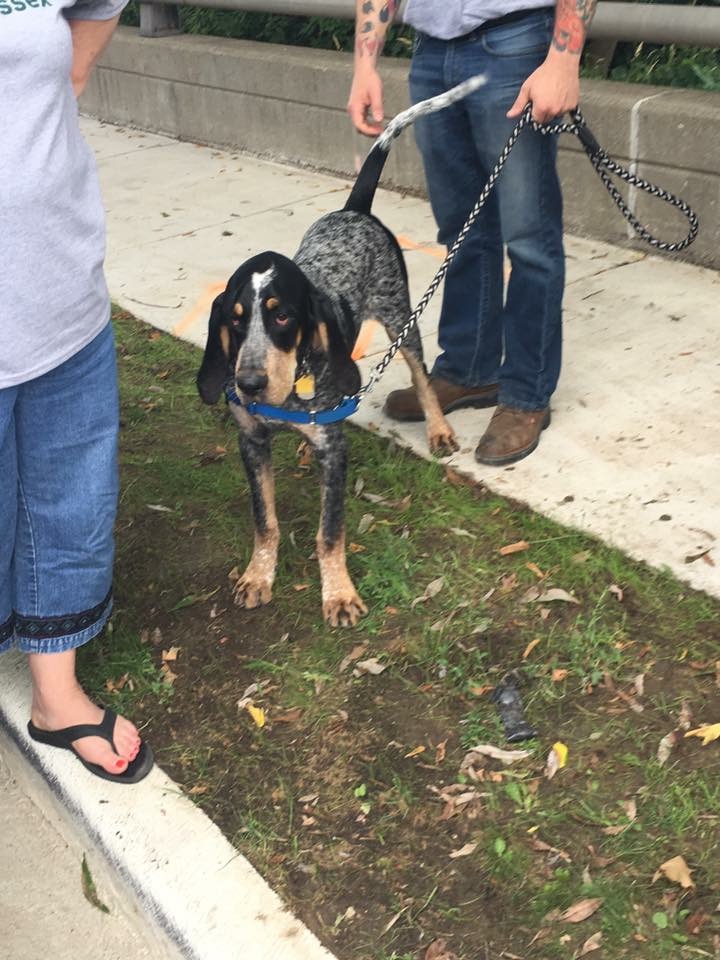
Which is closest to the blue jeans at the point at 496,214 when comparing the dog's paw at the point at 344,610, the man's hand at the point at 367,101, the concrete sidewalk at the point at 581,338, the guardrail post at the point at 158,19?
the man's hand at the point at 367,101

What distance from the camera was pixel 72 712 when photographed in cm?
316

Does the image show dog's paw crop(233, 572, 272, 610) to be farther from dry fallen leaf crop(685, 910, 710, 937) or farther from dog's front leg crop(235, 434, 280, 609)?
dry fallen leaf crop(685, 910, 710, 937)

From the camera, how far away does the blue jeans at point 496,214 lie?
385cm

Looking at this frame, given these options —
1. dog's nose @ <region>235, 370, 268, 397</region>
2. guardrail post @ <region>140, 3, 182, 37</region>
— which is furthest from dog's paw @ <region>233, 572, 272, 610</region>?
guardrail post @ <region>140, 3, 182, 37</region>

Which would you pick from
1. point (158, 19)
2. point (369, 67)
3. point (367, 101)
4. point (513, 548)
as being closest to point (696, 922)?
point (513, 548)

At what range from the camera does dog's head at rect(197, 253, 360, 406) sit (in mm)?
3258

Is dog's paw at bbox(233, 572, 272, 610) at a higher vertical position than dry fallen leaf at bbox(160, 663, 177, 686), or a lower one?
higher

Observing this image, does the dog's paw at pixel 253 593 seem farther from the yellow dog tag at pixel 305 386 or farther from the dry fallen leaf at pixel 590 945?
the dry fallen leaf at pixel 590 945

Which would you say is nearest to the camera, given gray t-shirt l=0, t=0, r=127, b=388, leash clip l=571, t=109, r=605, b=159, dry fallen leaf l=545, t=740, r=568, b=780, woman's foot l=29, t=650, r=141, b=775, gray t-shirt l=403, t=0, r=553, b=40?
gray t-shirt l=0, t=0, r=127, b=388

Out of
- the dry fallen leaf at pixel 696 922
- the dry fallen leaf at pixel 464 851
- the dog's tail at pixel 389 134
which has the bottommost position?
the dry fallen leaf at pixel 464 851

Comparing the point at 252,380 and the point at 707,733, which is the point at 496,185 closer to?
the point at 252,380

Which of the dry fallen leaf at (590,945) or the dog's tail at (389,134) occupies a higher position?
the dog's tail at (389,134)

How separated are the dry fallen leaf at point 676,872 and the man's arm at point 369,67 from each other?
8.46 ft

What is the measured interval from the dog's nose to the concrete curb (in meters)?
1.07
